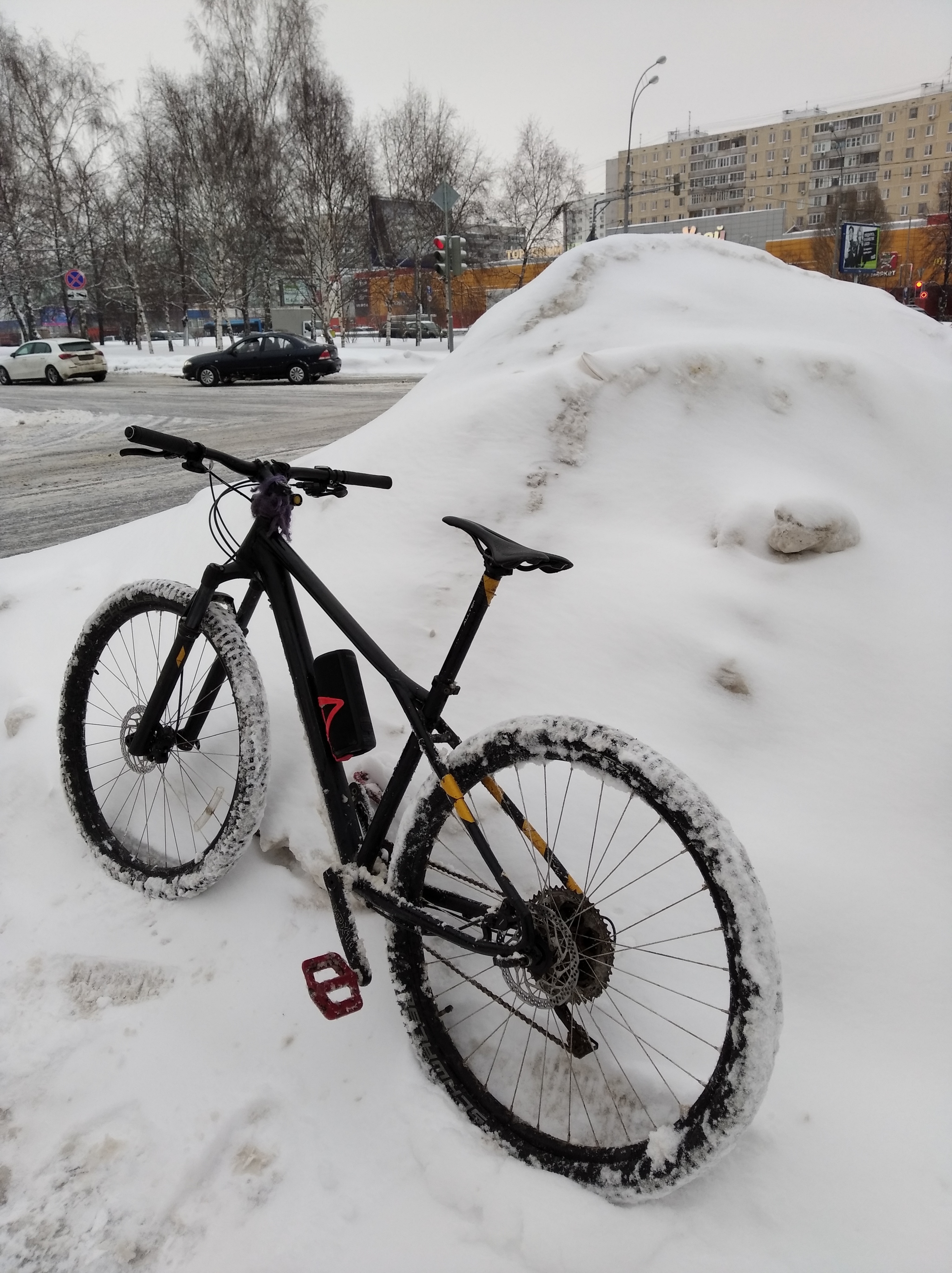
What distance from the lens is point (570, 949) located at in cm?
137

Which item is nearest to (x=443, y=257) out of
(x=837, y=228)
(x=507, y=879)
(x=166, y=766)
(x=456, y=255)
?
(x=456, y=255)

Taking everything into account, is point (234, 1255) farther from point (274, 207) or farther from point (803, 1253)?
point (274, 207)

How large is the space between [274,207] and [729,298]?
32259 millimetres

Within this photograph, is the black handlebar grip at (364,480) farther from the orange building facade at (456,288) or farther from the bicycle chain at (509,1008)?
the orange building facade at (456,288)

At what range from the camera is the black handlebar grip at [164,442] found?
170 centimetres

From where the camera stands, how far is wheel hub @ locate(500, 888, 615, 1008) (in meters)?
1.37

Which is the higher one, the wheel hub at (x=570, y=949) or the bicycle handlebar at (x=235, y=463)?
the bicycle handlebar at (x=235, y=463)

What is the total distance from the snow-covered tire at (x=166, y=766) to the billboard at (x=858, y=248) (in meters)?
28.9

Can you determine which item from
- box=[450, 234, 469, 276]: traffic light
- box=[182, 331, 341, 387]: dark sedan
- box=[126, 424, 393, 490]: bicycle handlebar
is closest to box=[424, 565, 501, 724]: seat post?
box=[126, 424, 393, 490]: bicycle handlebar

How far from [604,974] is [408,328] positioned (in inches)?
1519

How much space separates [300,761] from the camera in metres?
2.10

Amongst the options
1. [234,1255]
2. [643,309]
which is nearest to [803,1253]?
[234,1255]

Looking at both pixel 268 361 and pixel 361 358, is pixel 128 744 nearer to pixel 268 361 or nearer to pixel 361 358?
pixel 268 361

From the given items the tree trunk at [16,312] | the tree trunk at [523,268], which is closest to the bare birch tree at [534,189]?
the tree trunk at [523,268]
